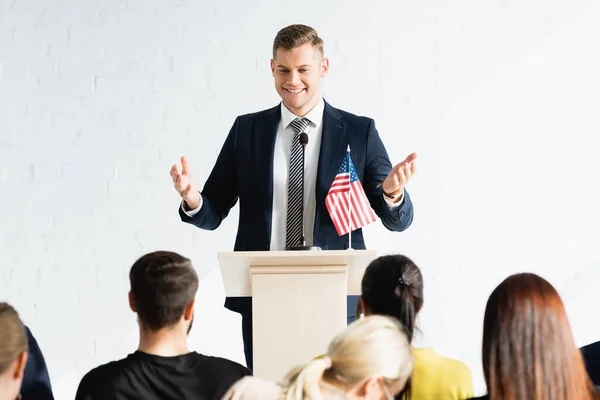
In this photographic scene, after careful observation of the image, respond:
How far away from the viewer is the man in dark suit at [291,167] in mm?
3133

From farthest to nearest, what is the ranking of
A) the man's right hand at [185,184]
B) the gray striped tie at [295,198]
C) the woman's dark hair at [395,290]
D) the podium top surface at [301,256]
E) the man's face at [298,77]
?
the man's face at [298,77] → the gray striped tie at [295,198] → the man's right hand at [185,184] → the podium top surface at [301,256] → the woman's dark hair at [395,290]

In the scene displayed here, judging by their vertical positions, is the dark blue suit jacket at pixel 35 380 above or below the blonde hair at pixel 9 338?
below

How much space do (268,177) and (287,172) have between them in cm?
7

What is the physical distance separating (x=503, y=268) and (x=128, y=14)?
231 centimetres

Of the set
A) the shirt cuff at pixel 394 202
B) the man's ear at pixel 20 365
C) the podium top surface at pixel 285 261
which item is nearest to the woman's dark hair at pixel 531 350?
the podium top surface at pixel 285 261

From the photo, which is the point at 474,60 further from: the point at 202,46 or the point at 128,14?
the point at 128,14

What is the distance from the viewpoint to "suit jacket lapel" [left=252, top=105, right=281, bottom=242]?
125 inches

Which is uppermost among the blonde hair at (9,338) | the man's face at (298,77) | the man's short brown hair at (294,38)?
the man's short brown hair at (294,38)

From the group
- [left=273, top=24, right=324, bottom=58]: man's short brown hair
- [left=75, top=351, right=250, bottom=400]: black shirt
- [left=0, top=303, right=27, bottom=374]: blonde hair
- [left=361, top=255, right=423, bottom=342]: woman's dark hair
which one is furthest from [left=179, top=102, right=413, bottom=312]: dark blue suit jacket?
[left=0, top=303, right=27, bottom=374]: blonde hair

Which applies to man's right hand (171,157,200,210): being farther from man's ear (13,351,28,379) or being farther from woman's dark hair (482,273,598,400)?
woman's dark hair (482,273,598,400)

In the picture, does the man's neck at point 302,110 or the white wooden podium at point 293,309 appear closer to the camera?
the white wooden podium at point 293,309

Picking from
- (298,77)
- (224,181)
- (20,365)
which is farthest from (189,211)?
(20,365)

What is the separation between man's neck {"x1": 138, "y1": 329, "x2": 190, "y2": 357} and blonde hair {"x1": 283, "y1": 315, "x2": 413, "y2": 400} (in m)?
0.40

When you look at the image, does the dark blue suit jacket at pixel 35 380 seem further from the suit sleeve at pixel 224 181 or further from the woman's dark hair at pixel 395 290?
the suit sleeve at pixel 224 181
